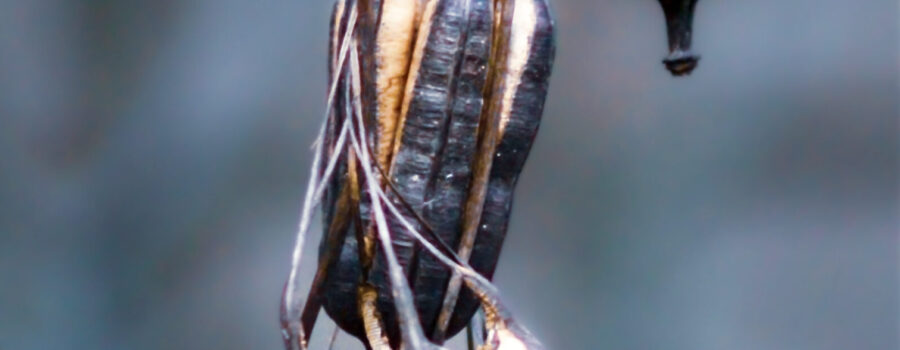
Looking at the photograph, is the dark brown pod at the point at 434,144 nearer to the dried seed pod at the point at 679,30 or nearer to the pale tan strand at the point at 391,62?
the pale tan strand at the point at 391,62

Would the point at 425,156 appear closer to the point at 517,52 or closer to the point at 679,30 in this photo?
the point at 517,52

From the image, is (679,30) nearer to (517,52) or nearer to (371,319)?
(517,52)

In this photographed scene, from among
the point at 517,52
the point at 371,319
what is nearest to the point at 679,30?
the point at 517,52

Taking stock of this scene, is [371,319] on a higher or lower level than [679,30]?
lower

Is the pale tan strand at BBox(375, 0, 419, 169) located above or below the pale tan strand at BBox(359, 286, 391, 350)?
above

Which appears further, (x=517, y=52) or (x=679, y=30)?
(x=679, y=30)

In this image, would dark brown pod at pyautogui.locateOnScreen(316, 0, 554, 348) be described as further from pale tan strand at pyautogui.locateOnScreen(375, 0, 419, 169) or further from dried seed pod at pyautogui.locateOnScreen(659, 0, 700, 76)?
dried seed pod at pyautogui.locateOnScreen(659, 0, 700, 76)

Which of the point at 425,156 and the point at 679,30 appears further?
the point at 679,30

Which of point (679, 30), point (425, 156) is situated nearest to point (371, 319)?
point (425, 156)

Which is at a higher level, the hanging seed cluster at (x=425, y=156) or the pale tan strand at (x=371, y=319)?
the hanging seed cluster at (x=425, y=156)

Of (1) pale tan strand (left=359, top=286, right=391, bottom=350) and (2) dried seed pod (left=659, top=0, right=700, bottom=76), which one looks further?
(2) dried seed pod (left=659, top=0, right=700, bottom=76)

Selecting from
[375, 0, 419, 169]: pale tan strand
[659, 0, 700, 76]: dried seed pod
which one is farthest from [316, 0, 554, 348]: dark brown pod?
[659, 0, 700, 76]: dried seed pod

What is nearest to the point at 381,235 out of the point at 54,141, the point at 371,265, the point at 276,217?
the point at 371,265

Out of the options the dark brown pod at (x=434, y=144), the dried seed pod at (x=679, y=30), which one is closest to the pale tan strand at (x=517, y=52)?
the dark brown pod at (x=434, y=144)
